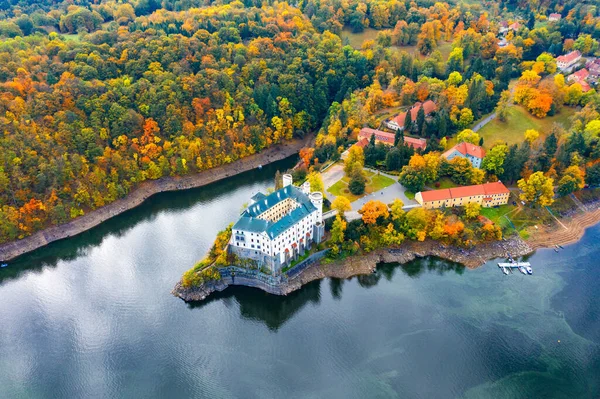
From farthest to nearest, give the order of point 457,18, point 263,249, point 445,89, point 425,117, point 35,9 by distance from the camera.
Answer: point 457,18
point 35,9
point 445,89
point 425,117
point 263,249

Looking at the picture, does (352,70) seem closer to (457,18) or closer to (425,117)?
(425,117)

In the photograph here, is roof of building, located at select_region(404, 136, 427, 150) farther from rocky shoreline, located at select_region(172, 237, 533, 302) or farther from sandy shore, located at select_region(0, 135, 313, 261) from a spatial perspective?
sandy shore, located at select_region(0, 135, 313, 261)

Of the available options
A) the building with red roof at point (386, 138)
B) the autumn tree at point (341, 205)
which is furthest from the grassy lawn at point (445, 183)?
the autumn tree at point (341, 205)

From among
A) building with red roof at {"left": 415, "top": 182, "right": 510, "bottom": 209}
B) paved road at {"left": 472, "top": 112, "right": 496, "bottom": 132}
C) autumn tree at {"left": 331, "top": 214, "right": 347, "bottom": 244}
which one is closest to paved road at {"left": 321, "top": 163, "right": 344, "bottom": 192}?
autumn tree at {"left": 331, "top": 214, "right": 347, "bottom": 244}

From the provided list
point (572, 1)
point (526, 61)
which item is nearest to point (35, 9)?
point (526, 61)

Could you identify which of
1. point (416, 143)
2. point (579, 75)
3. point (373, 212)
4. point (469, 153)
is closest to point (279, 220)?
point (373, 212)
